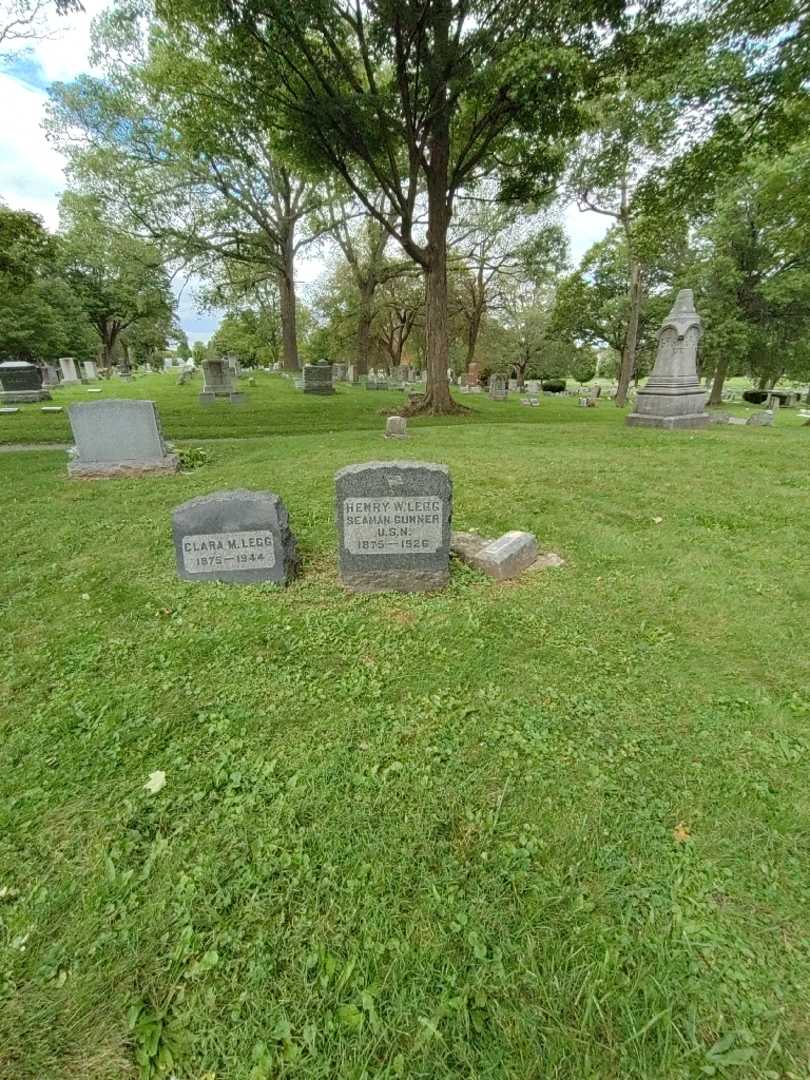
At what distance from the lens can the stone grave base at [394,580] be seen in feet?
12.6

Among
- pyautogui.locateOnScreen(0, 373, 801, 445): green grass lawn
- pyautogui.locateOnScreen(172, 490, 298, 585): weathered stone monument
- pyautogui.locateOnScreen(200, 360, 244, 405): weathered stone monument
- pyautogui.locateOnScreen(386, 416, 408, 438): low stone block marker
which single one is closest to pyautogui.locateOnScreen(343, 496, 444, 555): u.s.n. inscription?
pyautogui.locateOnScreen(172, 490, 298, 585): weathered stone monument

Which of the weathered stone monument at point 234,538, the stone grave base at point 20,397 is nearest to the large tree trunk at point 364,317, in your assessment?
the stone grave base at point 20,397

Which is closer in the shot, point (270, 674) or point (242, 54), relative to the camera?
point (270, 674)

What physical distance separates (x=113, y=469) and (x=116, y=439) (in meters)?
0.45

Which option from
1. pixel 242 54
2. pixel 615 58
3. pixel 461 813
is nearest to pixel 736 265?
pixel 615 58

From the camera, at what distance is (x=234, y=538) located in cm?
380

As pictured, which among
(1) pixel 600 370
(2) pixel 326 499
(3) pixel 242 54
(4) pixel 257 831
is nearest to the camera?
(4) pixel 257 831

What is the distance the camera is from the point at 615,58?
→ 1048 cm

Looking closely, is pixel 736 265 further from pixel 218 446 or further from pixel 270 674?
pixel 270 674

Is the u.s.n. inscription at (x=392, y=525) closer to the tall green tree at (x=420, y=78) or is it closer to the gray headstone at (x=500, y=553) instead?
the gray headstone at (x=500, y=553)

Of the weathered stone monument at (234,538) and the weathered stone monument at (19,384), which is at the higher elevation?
the weathered stone monument at (19,384)

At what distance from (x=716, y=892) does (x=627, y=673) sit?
1245mm

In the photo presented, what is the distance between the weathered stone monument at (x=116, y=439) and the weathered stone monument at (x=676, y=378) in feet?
36.1

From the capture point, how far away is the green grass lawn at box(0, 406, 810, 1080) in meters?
1.37
